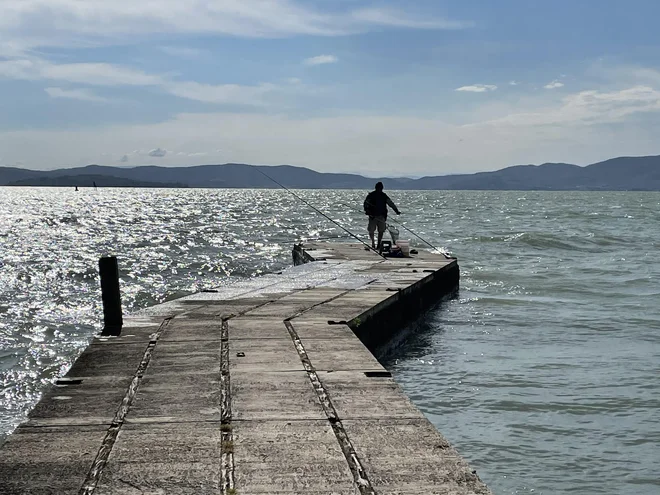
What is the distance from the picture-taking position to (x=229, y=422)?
4.96 m

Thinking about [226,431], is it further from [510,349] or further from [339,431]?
[510,349]

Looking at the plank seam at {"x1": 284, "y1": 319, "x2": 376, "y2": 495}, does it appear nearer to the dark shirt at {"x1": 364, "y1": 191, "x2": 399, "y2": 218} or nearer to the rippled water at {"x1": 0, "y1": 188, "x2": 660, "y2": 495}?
the rippled water at {"x1": 0, "y1": 188, "x2": 660, "y2": 495}

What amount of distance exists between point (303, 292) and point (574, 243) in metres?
25.6

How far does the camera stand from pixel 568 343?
1154cm

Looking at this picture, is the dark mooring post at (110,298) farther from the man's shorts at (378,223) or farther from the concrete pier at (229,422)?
the man's shorts at (378,223)

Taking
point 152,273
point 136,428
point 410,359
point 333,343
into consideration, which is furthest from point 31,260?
point 136,428

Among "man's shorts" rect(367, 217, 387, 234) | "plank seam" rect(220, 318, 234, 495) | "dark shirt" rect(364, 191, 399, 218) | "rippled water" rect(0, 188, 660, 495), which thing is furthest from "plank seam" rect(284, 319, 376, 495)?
"man's shorts" rect(367, 217, 387, 234)

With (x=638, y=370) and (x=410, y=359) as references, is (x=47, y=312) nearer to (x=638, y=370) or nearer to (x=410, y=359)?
(x=410, y=359)

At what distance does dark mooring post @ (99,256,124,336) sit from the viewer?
858 cm

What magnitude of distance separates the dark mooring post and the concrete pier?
0.15 meters

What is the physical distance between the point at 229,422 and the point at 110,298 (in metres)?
4.24

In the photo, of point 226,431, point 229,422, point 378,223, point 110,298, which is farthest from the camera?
point 378,223

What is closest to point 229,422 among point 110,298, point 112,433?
point 112,433

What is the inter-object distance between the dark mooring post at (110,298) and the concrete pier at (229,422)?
0.15 metres
